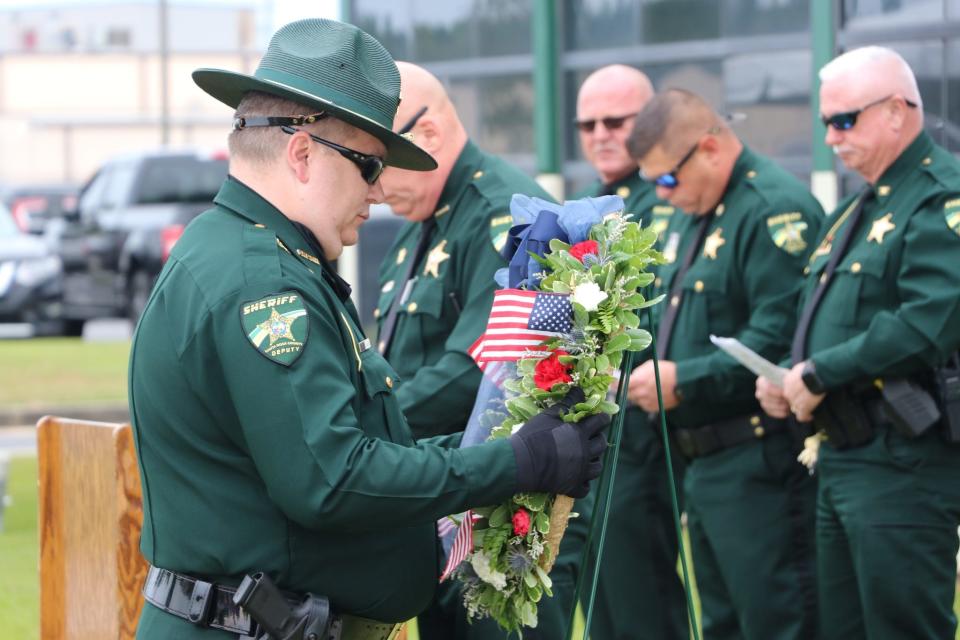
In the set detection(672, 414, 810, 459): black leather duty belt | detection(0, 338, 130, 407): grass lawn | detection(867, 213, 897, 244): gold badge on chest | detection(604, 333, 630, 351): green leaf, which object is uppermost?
A: detection(867, 213, 897, 244): gold badge on chest

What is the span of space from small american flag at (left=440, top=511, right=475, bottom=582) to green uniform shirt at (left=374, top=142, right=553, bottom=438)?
918 millimetres

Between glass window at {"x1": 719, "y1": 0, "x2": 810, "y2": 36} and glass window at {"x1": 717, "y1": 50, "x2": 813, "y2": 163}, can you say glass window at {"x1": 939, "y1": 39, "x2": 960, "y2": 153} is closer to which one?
glass window at {"x1": 717, "y1": 50, "x2": 813, "y2": 163}

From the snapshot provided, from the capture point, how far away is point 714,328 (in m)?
5.55

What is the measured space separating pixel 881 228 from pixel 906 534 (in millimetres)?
1031

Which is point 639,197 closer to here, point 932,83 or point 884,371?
point 884,371

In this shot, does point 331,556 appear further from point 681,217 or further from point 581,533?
point 681,217

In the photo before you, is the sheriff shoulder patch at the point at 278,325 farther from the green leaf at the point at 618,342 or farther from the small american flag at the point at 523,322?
the green leaf at the point at 618,342

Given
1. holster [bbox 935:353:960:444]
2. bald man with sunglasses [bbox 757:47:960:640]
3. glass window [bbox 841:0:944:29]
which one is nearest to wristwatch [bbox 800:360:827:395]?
bald man with sunglasses [bbox 757:47:960:640]

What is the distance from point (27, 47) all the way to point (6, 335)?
52513mm

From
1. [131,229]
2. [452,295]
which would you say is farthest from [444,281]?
[131,229]

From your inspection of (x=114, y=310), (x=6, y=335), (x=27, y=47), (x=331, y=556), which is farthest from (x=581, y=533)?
(x=27, y=47)

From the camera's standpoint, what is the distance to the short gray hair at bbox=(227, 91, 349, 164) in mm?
2998

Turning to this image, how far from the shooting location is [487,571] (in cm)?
333

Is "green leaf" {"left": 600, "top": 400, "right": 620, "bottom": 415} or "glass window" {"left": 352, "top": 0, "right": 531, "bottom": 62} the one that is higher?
"glass window" {"left": 352, "top": 0, "right": 531, "bottom": 62}
